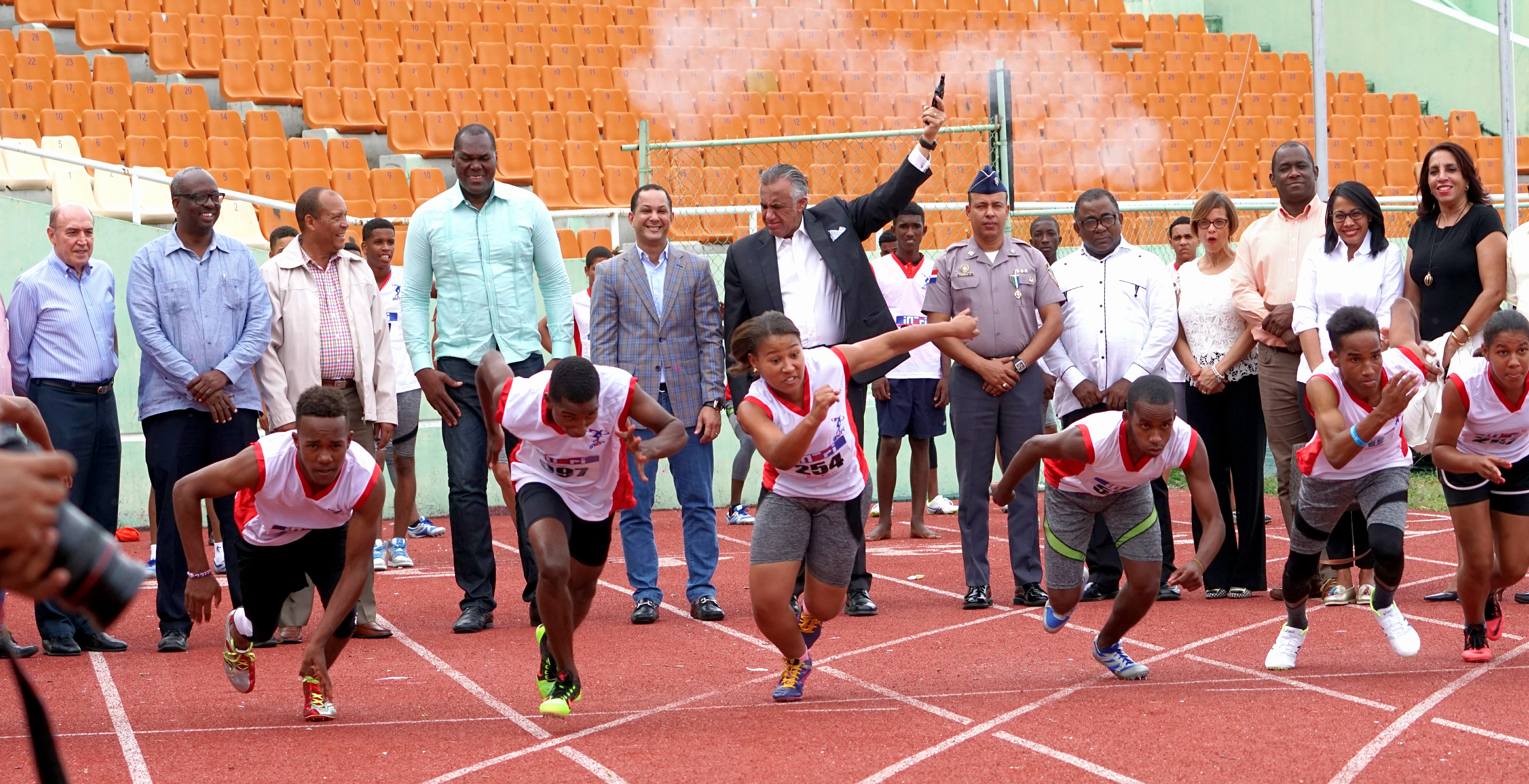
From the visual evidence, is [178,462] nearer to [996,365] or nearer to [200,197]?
[200,197]

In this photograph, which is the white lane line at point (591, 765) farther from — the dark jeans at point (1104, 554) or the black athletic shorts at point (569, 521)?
the dark jeans at point (1104, 554)

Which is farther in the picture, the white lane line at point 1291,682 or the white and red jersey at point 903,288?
the white and red jersey at point 903,288

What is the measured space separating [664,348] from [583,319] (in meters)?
2.74

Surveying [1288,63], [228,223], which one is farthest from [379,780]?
[1288,63]

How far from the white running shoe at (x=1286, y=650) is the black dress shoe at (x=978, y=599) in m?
1.83

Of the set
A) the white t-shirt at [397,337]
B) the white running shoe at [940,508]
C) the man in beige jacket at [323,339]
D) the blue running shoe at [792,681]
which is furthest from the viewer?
the white running shoe at [940,508]

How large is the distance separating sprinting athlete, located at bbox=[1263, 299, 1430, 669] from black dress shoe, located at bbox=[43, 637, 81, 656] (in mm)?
5200

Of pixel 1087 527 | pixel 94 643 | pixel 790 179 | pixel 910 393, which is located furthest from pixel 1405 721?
pixel 94 643

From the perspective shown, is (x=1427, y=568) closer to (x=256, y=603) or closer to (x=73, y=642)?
(x=256, y=603)

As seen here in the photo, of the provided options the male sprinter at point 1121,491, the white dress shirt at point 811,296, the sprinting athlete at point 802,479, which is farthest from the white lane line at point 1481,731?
the white dress shirt at point 811,296

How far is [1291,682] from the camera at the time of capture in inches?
228

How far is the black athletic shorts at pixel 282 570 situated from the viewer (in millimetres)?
5855

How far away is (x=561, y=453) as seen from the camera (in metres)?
5.75

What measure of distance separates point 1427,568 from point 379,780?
6388 millimetres
